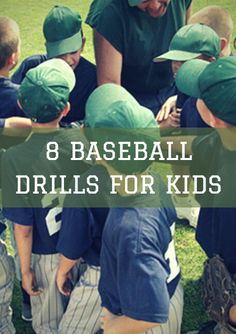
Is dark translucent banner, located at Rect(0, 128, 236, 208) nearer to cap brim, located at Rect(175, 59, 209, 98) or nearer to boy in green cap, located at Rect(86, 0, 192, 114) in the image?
cap brim, located at Rect(175, 59, 209, 98)

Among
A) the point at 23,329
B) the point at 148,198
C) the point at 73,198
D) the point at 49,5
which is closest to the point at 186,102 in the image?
the point at 73,198

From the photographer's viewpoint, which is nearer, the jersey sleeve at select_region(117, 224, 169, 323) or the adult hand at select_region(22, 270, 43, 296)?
the jersey sleeve at select_region(117, 224, 169, 323)

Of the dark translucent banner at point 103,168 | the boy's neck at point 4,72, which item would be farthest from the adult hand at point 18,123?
the boy's neck at point 4,72

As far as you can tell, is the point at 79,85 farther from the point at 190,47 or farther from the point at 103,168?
the point at 103,168

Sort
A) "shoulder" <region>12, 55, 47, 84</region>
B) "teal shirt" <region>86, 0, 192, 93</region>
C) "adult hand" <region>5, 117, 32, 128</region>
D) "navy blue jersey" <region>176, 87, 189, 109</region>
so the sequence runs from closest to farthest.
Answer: "adult hand" <region>5, 117, 32, 128</region>
"teal shirt" <region>86, 0, 192, 93</region>
"navy blue jersey" <region>176, 87, 189, 109</region>
"shoulder" <region>12, 55, 47, 84</region>

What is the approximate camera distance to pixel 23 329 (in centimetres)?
308

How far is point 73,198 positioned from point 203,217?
1.86 feet

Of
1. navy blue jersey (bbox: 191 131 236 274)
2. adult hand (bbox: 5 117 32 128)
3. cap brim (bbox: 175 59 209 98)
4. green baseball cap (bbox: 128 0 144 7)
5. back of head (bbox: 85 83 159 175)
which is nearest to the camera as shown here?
back of head (bbox: 85 83 159 175)

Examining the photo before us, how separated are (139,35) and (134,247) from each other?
172 cm

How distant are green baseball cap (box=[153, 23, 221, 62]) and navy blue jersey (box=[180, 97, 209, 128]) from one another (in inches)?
9.8

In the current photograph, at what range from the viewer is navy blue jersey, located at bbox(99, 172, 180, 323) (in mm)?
1855

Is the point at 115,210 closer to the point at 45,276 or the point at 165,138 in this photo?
the point at 45,276

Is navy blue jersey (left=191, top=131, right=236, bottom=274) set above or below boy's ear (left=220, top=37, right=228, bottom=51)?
below

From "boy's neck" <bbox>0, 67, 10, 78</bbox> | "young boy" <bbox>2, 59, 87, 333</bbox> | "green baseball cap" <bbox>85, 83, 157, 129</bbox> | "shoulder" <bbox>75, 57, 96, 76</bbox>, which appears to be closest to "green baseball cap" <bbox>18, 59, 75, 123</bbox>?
"young boy" <bbox>2, 59, 87, 333</bbox>
